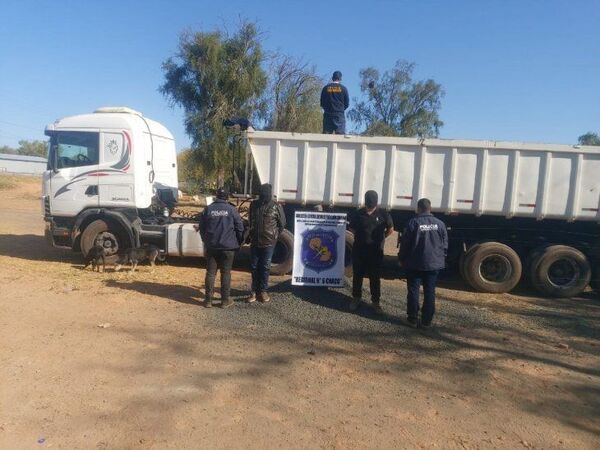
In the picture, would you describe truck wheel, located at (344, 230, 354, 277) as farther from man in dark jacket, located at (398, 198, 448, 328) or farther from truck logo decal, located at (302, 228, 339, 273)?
man in dark jacket, located at (398, 198, 448, 328)

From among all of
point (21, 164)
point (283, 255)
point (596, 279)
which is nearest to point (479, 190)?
point (596, 279)

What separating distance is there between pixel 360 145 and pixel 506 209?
9.53ft

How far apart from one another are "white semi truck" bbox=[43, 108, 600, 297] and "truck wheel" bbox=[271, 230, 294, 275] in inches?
1.1

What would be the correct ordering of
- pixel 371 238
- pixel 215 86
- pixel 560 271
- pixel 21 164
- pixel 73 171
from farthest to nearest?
pixel 21 164 < pixel 215 86 < pixel 73 171 < pixel 560 271 < pixel 371 238

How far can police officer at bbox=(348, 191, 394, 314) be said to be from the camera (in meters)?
6.66

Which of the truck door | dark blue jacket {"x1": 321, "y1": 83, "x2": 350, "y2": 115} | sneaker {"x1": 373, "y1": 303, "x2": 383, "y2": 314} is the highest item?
dark blue jacket {"x1": 321, "y1": 83, "x2": 350, "y2": 115}

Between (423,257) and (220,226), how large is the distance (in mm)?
2943

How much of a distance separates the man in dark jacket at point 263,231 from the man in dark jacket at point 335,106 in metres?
3.15

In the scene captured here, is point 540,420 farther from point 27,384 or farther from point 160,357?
point 27,384

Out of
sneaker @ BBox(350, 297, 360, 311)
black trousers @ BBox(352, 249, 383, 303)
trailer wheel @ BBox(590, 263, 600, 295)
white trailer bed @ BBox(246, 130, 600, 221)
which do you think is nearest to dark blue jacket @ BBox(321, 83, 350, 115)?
white trailer bed @ BBox(246, 130, 600, 221)

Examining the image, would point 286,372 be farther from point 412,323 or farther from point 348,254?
point 348,254

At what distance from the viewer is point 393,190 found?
8570 mm

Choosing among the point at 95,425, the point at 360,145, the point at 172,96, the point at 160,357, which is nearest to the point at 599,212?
the point at 360,145

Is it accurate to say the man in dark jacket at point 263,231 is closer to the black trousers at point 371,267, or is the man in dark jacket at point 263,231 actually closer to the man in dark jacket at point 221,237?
the man in dark jacket at point 221,237
